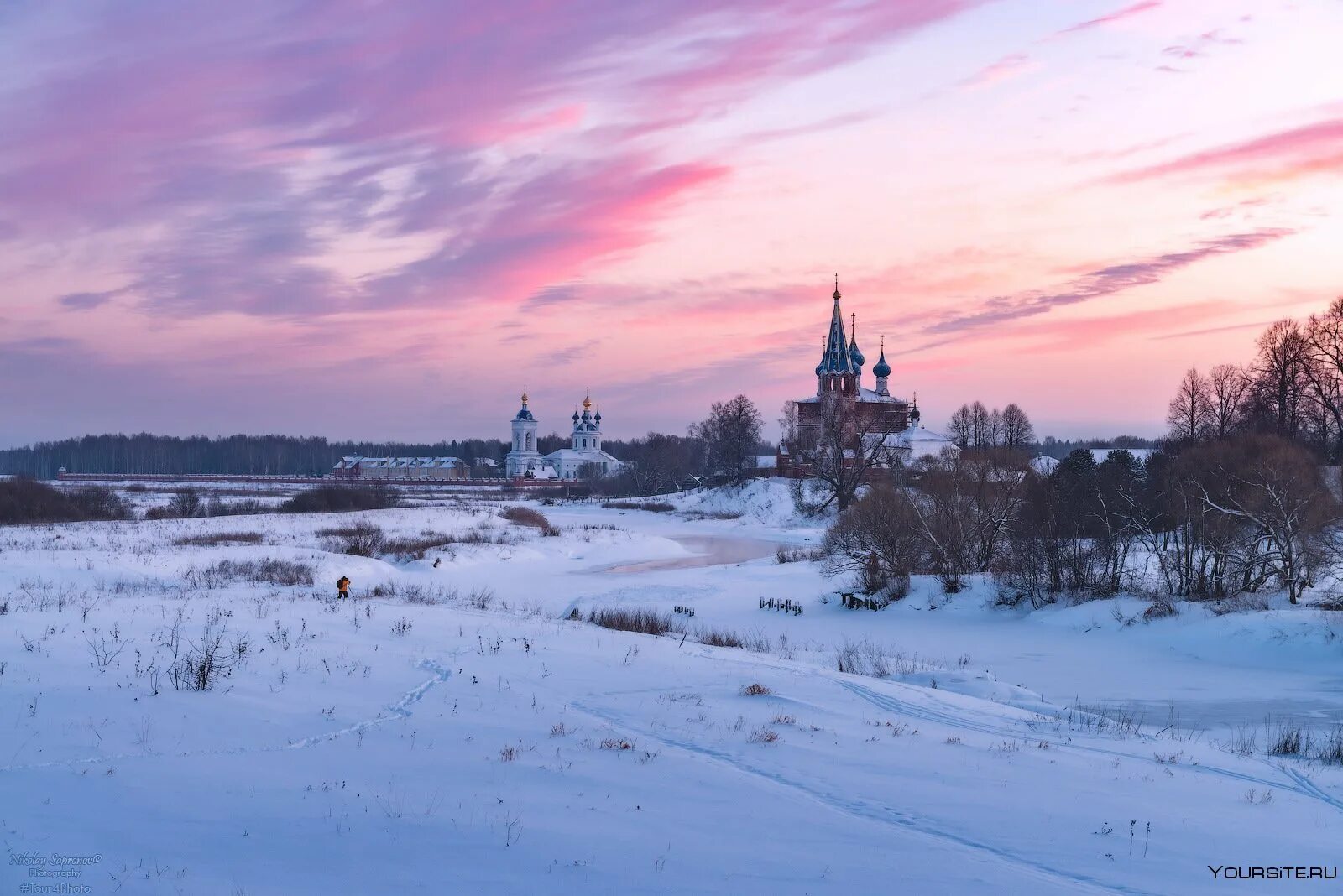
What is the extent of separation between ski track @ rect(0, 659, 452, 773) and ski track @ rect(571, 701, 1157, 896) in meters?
2.44

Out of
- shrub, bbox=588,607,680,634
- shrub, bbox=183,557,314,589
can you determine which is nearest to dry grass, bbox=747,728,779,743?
shrub, bbox=588,607,680,634

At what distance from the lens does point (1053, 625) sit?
22.2m

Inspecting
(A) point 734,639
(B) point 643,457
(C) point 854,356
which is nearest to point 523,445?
(B) point 643,457

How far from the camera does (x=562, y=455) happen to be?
151m

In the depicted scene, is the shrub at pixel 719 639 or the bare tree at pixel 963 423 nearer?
the shrub at pixel 719 639

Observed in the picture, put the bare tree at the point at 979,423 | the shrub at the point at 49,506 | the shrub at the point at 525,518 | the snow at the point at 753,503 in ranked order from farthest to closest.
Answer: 1. the bare tree at the point at 979,423
2. the snow at the point at 753,503
3. the shrub at the point at 525,518
4. the shrub at the point at 49,506

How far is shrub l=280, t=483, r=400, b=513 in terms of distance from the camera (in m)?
62.1

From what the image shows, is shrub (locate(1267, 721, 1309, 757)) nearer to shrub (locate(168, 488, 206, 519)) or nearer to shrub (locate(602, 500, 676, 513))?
shrub (locate(168, 488, 206, 519))

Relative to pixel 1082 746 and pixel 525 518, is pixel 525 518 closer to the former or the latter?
pixel 525 518

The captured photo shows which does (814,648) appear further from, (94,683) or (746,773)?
(94,683)

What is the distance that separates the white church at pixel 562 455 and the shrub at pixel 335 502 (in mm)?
69539

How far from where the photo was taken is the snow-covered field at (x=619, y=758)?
5898 millimetres

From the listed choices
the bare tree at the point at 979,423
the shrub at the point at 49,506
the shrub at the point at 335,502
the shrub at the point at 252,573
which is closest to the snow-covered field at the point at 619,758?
the shrub at the point at 252,573

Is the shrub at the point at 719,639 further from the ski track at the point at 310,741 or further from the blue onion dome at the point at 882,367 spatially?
the blue onion dome at the point at 882,367
